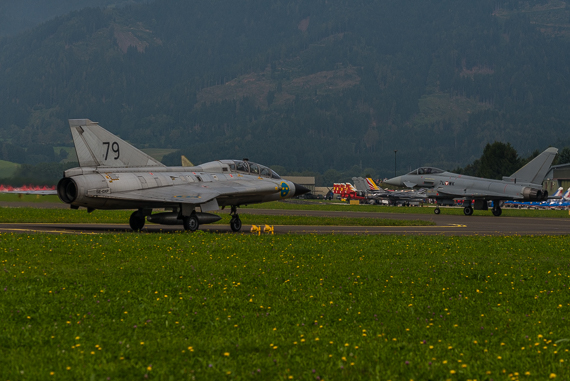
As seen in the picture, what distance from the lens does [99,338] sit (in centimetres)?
916

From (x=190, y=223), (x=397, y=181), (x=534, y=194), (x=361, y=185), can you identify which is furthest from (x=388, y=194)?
(x=190, y=223)

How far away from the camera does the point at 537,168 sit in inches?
2237

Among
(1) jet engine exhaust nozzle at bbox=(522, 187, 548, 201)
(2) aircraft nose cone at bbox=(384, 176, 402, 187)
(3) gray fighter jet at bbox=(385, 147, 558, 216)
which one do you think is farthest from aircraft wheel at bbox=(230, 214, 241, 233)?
(2) aircraft nose cone at bbox=(384, 176, 402, 187)

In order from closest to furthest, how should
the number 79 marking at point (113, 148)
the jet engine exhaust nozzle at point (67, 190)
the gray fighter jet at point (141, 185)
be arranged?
the jet engine exhaust nozzle at point (67, 190), the gray fighter jet at point (141, 185), the number 79 marking at point (113, 148)

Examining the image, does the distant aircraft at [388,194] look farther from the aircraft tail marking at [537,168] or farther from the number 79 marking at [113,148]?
the number 79 marking at [113,148]

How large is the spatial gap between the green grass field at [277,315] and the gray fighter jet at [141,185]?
715 centimetres

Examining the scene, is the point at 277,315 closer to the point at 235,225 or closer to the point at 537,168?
the point at 235,225

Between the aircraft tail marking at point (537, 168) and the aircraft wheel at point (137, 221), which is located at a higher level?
the aircraft tail marking at point (537, 168)

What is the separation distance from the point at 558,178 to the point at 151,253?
124092mm

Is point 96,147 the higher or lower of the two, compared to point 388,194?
higher

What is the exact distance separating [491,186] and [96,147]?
41344 millimetres

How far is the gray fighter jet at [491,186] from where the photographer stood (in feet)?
184

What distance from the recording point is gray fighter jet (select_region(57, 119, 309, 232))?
25.2 meters

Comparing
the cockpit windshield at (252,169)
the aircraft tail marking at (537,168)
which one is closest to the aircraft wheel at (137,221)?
the cockpit windshield at (252,169)
